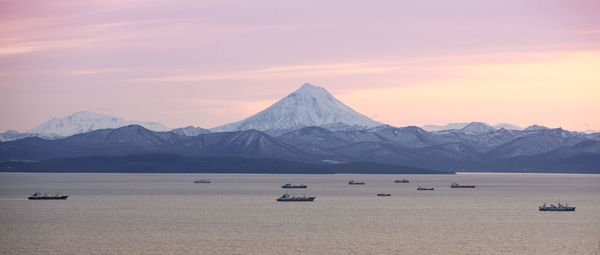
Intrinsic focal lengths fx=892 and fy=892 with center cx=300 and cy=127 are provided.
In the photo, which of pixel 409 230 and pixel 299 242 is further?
pixel 409 230

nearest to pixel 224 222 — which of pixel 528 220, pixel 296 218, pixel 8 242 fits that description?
pixel 296 218

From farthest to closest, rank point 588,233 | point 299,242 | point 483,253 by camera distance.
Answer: point 588,233
point 299,242
point 483,253

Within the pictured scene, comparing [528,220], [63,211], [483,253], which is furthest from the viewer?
[63,211]

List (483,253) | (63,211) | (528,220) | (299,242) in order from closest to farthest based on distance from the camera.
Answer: (483,253) → (299,242) → (528,220) → (63,211)

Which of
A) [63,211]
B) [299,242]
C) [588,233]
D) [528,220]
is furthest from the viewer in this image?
[63,211]

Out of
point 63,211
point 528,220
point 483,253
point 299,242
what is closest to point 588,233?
point 528,220

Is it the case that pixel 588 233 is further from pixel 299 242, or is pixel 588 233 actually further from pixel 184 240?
pixel 184 240

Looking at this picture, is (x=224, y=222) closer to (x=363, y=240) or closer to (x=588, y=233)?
(x=363, y=240)

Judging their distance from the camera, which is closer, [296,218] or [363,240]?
[363,240]
